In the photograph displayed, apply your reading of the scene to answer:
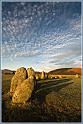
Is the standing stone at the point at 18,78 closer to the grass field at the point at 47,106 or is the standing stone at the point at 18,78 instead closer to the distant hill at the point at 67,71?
the grass field at the point at 47,106

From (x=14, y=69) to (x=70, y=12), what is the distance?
3.25 ft

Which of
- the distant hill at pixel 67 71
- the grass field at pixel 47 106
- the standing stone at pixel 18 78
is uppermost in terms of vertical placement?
the distant hill at pixel 67 71

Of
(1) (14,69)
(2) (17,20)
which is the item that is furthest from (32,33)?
(1) (14,69)

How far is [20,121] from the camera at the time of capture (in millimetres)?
3514

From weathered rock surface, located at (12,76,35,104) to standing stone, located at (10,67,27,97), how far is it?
0.06m

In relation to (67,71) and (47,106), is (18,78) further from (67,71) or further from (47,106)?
(67,71)

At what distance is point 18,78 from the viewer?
3.59 meters

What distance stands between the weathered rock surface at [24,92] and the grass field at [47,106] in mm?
55

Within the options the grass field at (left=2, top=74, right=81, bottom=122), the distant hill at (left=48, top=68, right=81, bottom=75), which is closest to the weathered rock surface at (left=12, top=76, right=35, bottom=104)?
the grass field at (left=2, top=74, right=81, bottom=122)

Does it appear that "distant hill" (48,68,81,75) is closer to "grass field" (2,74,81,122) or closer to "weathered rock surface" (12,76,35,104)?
"grass field" (2,74,81,122)

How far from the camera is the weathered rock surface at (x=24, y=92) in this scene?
3533mm

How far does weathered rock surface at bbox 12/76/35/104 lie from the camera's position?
11.6ft

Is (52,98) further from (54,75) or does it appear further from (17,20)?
(17,20)

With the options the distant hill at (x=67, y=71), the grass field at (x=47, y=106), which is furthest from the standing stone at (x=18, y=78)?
the distant hill at (x=67, y=71)
